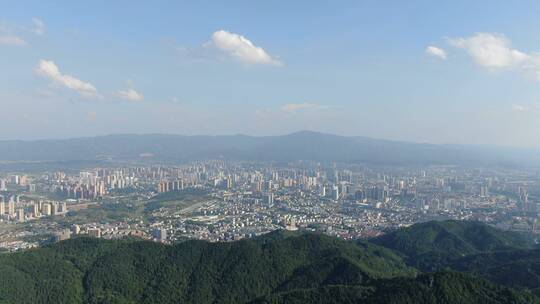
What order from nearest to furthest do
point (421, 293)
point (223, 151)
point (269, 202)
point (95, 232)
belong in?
point (421, 293)
point (95, 232)
point (269, 202)
point (223, 151)

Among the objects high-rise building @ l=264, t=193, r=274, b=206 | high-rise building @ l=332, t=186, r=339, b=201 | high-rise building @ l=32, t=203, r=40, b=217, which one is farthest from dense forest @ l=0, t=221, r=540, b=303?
high-rise building @ l=332, t=186, r=339, b=201

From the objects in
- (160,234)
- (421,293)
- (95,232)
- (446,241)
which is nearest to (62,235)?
(95,232)

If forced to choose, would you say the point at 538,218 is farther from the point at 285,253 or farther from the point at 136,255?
the point at 136,255

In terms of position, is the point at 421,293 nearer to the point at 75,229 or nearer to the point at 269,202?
the point at 75,229

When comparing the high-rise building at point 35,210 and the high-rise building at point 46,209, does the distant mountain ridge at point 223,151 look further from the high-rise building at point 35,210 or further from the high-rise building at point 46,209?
the high-rise building at point 35,210

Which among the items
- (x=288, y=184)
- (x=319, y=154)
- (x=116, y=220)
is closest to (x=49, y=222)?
(x=116, y=220)
